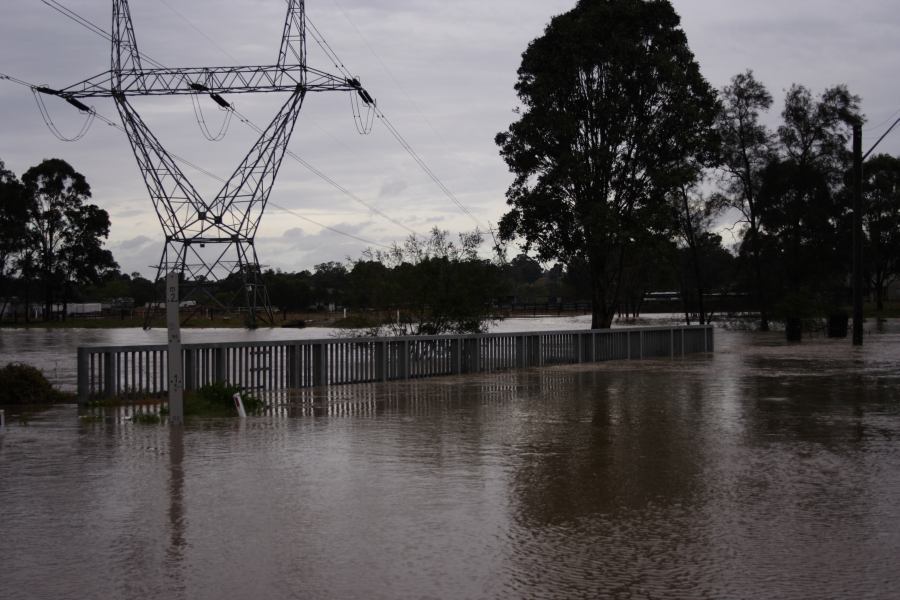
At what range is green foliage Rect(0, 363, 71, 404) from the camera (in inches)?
627

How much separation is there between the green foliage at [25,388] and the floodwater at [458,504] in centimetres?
105

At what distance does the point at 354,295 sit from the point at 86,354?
1452 cm

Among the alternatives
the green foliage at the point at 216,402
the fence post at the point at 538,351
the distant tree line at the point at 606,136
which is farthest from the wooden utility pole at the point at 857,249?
the green foliage at the point at 216,402

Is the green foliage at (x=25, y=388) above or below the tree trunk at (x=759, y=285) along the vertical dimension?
below

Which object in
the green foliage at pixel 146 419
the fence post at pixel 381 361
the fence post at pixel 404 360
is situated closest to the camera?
the green foliage at pixel 146 419

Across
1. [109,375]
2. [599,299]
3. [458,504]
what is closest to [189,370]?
[109,375]

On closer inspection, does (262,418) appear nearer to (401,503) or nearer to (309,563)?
(401,503)

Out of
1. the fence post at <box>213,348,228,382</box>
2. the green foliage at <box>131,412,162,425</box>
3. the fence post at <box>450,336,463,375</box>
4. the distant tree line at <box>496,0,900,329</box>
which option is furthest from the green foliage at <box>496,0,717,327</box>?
the green foliage at <box>131,412,162,425</box>

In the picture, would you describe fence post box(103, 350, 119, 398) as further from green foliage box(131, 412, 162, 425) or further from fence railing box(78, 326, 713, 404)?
green foliage box(131, 412, 162, 425)

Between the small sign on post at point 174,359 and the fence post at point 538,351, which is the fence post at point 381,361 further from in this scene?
the small sign on post at point 174,359

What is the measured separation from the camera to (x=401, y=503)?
26.9ft

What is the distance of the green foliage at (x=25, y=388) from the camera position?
52.2 feet

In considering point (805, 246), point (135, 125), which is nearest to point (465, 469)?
point (135, 125)

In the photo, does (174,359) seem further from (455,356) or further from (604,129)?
(604,129)
